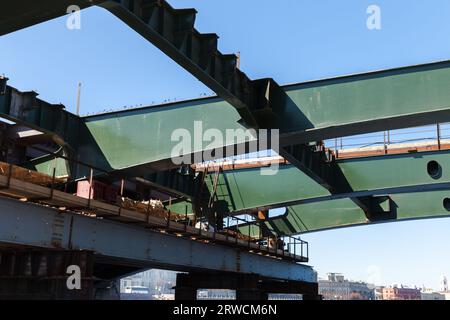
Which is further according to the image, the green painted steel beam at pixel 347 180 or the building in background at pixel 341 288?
the building in background at pixel 341 288

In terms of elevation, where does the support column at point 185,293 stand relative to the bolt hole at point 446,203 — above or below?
below

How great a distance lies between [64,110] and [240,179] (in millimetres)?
8884

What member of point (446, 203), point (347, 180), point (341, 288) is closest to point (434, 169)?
point (347, 180)

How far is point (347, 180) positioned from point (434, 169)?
3.23m

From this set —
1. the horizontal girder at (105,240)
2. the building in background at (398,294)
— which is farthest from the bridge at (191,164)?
the building in background at (398,294)

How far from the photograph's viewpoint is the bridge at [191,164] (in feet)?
33.9

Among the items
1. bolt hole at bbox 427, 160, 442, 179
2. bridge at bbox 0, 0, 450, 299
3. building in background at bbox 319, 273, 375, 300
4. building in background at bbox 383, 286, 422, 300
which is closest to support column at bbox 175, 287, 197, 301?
bridge at bbox 0, 0, 450, 299

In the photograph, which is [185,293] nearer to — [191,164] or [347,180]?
[191,164]

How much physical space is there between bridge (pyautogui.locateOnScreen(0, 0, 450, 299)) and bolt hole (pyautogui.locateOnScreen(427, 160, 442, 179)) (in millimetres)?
51

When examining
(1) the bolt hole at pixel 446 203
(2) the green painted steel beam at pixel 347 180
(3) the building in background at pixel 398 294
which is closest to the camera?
(2) the green painted steel beam at pixel 347 180

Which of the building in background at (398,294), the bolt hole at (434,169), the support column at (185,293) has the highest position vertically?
the bolt hole at (434,169)

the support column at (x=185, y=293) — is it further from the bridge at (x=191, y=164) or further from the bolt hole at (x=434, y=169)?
the bolt hole at (x=434, y=169)

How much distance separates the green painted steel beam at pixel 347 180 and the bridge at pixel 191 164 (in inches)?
1.8
